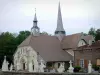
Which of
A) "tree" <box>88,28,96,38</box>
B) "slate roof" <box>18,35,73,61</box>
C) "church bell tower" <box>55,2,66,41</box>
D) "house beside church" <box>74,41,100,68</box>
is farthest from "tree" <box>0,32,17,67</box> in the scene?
"tree" <box>88,28,96,38</box>

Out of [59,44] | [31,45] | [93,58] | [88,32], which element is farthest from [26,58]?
[88,32]

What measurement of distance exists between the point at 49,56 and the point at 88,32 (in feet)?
131

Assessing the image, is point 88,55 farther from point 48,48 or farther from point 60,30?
point 60,30

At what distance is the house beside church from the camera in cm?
4294

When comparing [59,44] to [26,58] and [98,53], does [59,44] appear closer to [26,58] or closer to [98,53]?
[26,58]

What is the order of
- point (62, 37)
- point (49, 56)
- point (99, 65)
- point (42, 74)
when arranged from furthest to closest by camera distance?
point (62, 37) < point (49, 56) < point (99, 65) < point (42, 74)

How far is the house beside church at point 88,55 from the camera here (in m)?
42.9

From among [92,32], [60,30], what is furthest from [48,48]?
[92,32]

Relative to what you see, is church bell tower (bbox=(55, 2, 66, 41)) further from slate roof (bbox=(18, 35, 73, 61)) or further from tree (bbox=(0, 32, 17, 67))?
tree (bbox=(0, 32, 17, 67))

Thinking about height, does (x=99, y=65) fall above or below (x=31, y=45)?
below

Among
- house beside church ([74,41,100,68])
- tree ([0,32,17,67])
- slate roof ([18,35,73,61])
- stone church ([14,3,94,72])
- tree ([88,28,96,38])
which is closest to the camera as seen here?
house beside church ([74,41,100,68])

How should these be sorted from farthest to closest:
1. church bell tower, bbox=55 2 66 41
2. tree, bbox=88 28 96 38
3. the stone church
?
tree, bbox=88 28 96 38 → church bell tower, bbox=55 2 66 41 → the stone church

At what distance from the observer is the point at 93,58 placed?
4375 cm

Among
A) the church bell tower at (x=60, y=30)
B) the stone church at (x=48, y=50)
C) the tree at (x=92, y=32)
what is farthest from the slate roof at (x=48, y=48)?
the tree at (x=92, y=32)
